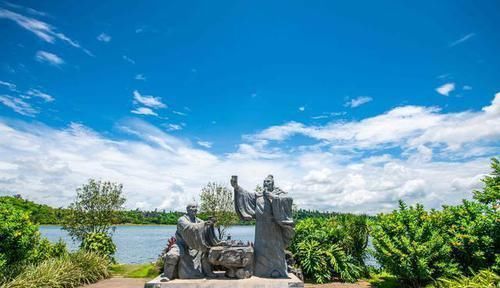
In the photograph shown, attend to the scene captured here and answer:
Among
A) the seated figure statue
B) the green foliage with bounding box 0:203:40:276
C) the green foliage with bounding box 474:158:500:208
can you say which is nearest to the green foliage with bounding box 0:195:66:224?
the green foliage with bounding box 0:203:40:276

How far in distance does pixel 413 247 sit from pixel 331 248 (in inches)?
149

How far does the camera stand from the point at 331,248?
44.5ft

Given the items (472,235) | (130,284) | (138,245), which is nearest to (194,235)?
(130,284)

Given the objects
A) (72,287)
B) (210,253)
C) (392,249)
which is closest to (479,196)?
(392,249)

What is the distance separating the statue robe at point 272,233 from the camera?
7379 millimetres

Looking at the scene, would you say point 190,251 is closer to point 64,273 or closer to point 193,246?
point 193,246

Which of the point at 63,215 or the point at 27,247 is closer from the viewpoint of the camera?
the point at 27,247

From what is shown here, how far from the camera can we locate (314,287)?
11.7m

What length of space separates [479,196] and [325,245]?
5783 mm

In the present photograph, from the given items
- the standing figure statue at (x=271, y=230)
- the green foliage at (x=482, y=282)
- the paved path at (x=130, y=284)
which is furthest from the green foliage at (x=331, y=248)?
the standing figure statue at (x=271, y=230)

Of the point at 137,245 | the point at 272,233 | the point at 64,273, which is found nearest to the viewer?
the point at 272,233

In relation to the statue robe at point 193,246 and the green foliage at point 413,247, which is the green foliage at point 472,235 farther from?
the statue robe at point 193,246

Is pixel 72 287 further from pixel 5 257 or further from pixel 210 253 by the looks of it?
pixel 210 253

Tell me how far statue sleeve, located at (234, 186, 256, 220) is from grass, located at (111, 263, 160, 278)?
768 centimetres
